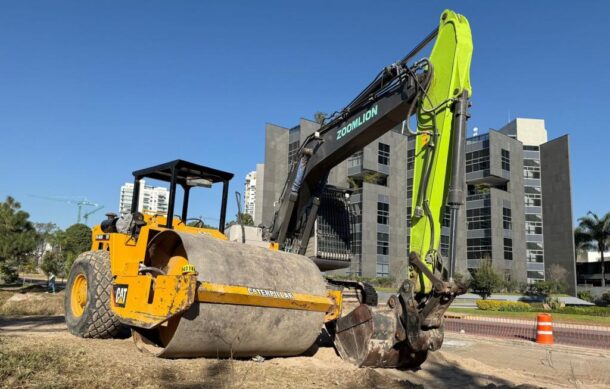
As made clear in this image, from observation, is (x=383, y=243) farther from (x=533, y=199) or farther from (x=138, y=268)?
(x=138, y=268)

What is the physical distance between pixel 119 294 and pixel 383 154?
5085 cm

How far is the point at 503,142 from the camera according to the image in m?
58.7

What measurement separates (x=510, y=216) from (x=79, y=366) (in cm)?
5952

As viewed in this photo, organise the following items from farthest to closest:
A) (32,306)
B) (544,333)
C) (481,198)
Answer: (481,198)
(32,306)
(544,333)

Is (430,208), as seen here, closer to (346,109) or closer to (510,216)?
(346,109)

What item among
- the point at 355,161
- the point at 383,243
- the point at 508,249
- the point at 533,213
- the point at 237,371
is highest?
the point at 355,161

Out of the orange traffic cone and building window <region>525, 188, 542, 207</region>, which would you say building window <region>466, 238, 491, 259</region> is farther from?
the orange traffic cone

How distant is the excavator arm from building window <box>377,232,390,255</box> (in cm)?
4536

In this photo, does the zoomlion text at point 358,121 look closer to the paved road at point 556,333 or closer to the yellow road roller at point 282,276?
the yellow road roller at point 282,276

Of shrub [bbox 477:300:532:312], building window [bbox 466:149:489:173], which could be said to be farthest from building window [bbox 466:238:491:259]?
shrub [bbox 477:300:532:312]

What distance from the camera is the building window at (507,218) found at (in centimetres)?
5781

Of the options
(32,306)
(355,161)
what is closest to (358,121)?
(32,306)

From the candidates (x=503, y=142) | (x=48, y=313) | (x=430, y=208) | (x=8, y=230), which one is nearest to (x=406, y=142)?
(x=503, y=142)

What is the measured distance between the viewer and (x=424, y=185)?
293 inches
